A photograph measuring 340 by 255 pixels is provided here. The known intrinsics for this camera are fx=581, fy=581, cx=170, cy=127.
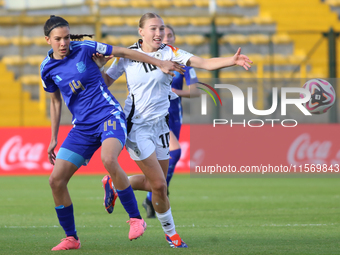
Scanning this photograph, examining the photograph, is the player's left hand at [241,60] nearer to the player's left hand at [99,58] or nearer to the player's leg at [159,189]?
the player's leg at [159,189]

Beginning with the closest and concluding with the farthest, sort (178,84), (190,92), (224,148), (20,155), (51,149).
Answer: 1. (51,149)
2. (190,92)
3. (178,84)
4. (20,155)
5. (224,148)

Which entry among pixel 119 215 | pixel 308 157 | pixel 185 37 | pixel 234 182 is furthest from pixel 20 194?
pixel 185 37

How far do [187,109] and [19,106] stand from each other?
17.0 feet

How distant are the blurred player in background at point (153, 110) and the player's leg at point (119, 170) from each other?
0.21m

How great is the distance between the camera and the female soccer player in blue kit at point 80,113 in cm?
496

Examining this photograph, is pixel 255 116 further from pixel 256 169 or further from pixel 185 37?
pixel 185 37

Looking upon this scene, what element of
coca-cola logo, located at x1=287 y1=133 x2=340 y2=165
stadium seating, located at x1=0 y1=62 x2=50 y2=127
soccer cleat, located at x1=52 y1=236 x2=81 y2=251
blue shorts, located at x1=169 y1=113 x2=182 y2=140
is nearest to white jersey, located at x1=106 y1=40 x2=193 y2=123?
soccer cleat, located at x1=52 y1=236 x2=81 y2=251

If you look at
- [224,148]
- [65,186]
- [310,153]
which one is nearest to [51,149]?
[65,186]

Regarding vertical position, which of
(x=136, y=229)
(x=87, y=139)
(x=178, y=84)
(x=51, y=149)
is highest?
(x=178, y=84)

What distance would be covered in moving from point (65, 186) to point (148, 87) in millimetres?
1144

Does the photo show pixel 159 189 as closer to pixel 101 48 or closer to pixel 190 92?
pixel 101 48

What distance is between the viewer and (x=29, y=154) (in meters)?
14.5

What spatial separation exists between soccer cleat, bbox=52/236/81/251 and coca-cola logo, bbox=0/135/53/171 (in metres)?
9.54

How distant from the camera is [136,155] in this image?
512 centimetres
